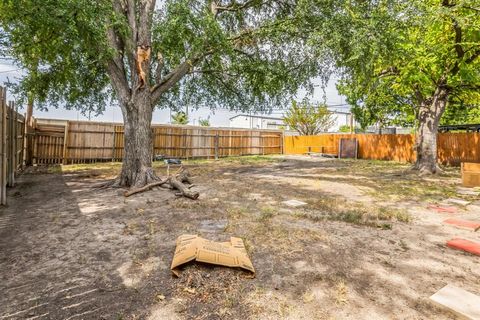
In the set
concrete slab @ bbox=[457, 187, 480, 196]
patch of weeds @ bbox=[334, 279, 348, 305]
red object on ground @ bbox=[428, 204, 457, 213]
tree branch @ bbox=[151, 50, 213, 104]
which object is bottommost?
patch of weeds @ bbox=[334, 279, 348, 305]

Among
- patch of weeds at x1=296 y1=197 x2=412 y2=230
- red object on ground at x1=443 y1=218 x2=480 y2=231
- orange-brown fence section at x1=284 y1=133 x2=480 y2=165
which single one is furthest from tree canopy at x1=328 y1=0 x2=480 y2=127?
red object on ground at x1=443 y1=218 x2=480 y2=231

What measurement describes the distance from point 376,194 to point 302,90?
4298mm

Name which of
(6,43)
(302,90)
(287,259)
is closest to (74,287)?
(287,259)

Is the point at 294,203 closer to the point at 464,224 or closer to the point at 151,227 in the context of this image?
the point at 464,224

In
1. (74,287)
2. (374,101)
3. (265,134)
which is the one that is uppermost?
(374,101)

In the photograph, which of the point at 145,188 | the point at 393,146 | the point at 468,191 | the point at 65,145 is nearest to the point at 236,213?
the point at 145,188

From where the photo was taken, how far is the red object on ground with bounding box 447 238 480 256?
2.99 metres

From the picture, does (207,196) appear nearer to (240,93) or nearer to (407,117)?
(240,93)

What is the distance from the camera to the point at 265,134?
19656mm

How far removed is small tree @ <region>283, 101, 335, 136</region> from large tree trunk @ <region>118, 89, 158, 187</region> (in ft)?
65.3

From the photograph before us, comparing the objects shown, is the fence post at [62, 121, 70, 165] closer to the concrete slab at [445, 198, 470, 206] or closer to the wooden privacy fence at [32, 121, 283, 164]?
the wooden privacy fence at [32, 121, 283, 164]

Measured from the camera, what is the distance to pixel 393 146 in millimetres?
15938

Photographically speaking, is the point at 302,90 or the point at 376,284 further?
the point at 302,90

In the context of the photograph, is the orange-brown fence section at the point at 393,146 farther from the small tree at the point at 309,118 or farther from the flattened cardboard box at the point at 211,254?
the flattened cardboard box at the point at 211,254
